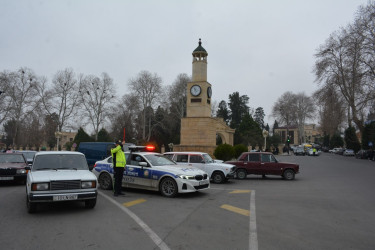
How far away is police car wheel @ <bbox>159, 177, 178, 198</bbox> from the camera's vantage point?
33.2 feet

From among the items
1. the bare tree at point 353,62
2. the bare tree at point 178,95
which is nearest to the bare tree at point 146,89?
the bare tree at point 178,95

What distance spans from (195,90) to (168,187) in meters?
18.8

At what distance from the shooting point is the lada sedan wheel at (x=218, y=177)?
14.8 metres

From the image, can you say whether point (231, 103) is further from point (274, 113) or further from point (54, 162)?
point (54, 162)

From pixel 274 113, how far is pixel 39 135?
203 ft

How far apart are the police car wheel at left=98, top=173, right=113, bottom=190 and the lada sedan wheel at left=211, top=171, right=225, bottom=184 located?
5266mm

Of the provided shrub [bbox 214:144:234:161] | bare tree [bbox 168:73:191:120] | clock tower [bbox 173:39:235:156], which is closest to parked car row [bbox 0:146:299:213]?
shrub [bbox 214:144:234:161]

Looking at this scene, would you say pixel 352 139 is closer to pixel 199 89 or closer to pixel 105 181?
pixel 199 89

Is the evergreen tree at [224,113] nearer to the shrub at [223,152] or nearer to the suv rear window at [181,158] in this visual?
the shrub at [223,152]

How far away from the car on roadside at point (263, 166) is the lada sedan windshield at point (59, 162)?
34.1ft

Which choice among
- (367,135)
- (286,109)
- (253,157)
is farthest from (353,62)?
(286,109)

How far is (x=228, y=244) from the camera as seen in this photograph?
522 centimetres

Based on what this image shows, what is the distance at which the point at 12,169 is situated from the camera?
492 inches

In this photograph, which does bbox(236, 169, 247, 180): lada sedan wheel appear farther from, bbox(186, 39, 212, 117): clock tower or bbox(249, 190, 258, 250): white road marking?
bbox(186, 39, 212, 117): clock tower
